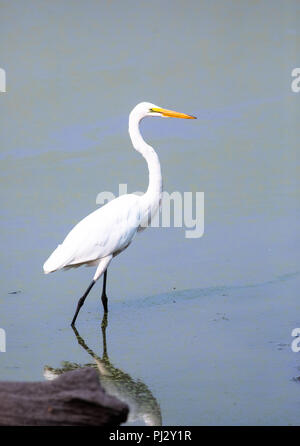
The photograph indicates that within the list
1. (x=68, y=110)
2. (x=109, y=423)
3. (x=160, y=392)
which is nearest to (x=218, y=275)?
(x=160, y=392)

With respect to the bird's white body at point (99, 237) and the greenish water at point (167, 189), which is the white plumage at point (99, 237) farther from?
the greenish water at point (167, 189)

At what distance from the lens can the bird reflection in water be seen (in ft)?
12.2

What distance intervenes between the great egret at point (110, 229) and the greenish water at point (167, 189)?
291mm

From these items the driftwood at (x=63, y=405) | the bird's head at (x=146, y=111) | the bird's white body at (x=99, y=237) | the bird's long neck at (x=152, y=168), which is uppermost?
the bird's head at (x=146, y=111)

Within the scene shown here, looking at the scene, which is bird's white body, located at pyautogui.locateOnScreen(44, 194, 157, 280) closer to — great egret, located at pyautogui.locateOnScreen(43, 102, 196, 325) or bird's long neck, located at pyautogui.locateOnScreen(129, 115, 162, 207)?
great egret, located at pyautogui.locateOnScreen(43, 102, 196, 325)

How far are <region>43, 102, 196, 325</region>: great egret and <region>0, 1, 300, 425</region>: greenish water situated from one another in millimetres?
291

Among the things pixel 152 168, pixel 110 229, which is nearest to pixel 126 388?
pixel 110 229

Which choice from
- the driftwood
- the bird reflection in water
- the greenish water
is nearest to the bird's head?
the greenish water

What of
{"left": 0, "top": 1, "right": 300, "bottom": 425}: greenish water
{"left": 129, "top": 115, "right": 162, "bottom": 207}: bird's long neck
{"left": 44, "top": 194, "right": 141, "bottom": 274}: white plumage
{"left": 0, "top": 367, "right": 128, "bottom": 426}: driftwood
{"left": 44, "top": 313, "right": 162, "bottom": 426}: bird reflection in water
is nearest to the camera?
{"left": 0, "top": 367, "right": 128, "bottom": 426}: driftwood

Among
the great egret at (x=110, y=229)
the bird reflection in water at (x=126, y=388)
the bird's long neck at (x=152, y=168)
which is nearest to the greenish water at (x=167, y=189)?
the bird reflection in water at (x=126, y=388)

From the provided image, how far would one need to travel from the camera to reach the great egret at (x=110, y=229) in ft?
16.7

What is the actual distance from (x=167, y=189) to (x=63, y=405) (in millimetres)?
4196

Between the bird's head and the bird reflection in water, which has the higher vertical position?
the bird's head

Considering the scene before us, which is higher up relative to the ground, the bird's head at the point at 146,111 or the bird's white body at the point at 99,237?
the bird's head at the point at 146,111
